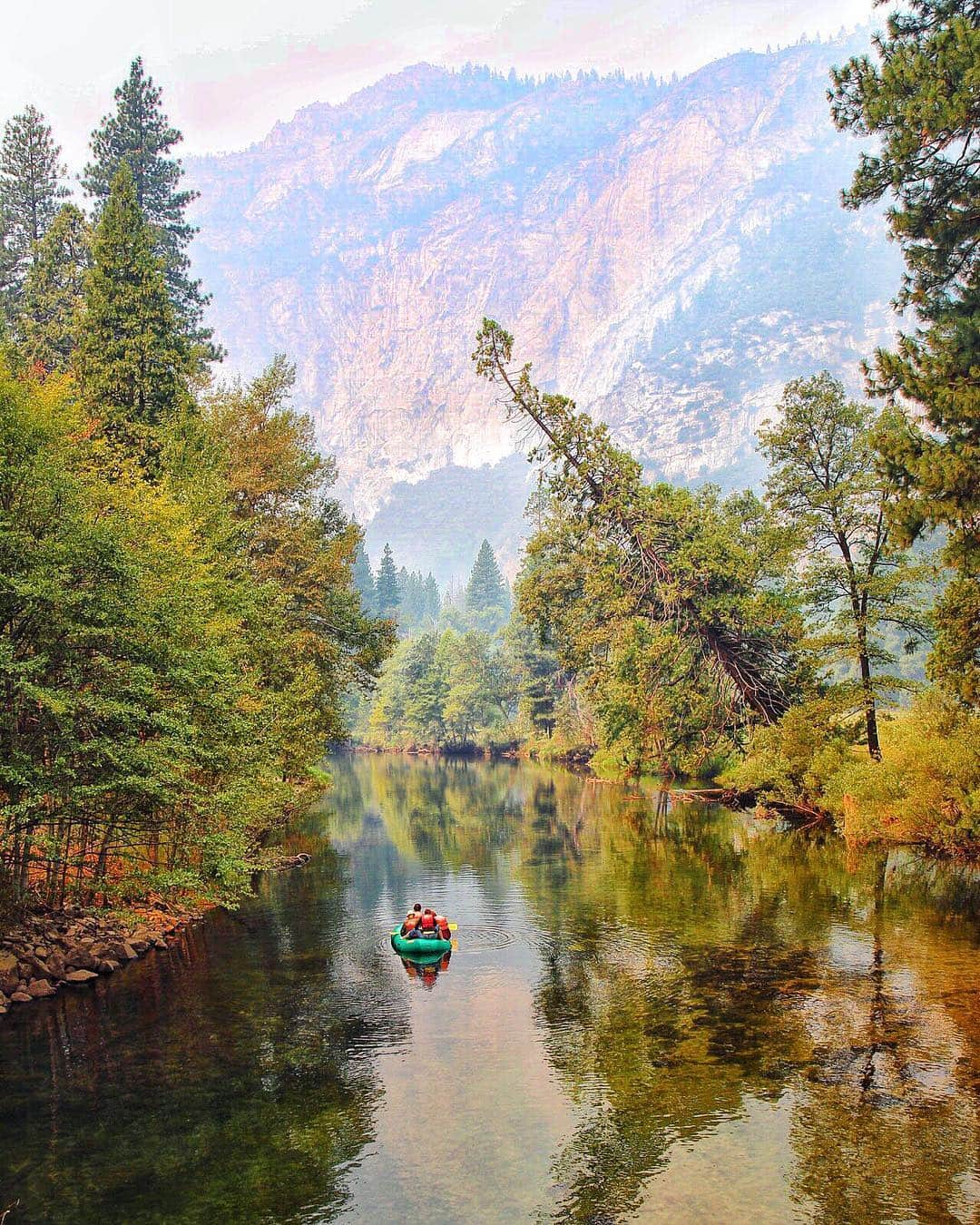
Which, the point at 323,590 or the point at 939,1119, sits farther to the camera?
the point at 323,590

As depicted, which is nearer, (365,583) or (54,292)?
(54,292)

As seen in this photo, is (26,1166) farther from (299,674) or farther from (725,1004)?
(299,674)

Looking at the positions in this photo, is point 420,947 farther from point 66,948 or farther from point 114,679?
point 114,679

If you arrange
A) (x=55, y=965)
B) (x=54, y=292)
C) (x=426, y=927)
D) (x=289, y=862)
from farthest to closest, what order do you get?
(x=54, y=292)
(x=289, y=862)
(x=426, y=927)
(x=55, y=965)

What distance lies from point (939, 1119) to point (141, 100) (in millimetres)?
67567

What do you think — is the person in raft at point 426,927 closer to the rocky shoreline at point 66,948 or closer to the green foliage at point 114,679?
the green foliage at point 114,679

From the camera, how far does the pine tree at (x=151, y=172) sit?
200 feet

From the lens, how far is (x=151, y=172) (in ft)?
210

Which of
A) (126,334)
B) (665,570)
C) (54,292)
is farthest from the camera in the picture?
(54,292)

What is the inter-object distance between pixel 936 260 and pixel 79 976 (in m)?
27.5

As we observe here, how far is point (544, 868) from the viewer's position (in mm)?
37250

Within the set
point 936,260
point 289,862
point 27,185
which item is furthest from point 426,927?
point 27,185

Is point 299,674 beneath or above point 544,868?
above

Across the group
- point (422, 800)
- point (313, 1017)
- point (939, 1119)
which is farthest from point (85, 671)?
point (422, 800)
